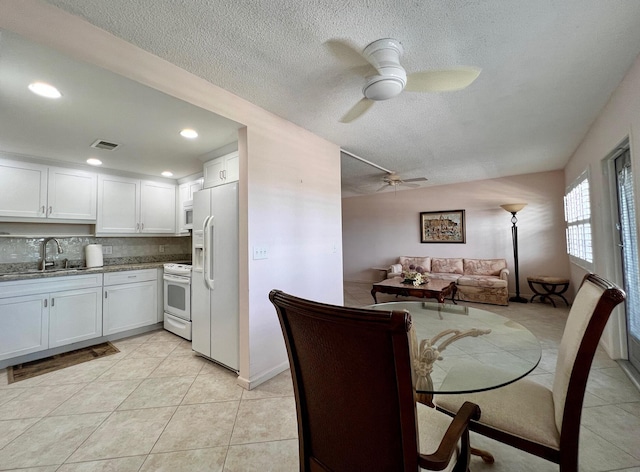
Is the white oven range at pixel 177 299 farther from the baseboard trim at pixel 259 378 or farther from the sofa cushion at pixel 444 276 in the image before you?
the sofa cushion at pixel 444 276

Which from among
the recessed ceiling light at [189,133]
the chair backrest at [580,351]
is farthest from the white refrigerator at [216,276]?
the chair backrest at [580,351]

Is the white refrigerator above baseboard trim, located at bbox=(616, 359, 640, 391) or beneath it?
above

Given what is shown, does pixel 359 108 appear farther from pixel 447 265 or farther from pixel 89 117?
pixel 447 265

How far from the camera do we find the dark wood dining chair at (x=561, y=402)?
0.93 m

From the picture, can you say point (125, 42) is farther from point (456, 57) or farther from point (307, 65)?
point (456, 57)

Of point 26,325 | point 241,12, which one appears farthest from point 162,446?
point 241,12

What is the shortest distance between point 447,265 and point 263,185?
4.70 m

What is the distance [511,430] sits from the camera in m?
1.09

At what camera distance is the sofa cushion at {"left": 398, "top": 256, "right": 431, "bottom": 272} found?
19.0 ft

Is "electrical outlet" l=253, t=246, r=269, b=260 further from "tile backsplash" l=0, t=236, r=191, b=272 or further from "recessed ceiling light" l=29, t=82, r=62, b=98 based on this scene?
"tile backsplash" l=0, t=236, r=191, b=272

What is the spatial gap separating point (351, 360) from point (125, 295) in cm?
362

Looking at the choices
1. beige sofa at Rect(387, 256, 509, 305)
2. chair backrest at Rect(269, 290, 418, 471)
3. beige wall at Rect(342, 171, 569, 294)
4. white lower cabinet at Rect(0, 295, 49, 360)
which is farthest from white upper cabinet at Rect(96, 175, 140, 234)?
beige wall at Rect(342, 171, 569, 294)

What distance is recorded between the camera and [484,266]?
519 cm

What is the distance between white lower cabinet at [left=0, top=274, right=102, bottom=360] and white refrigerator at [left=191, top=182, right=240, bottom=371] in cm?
132
